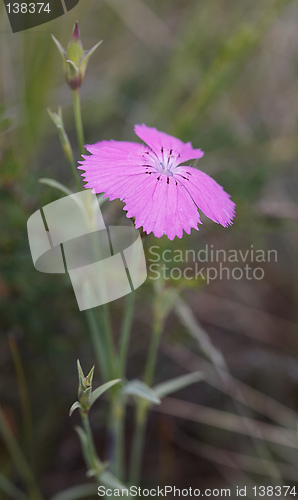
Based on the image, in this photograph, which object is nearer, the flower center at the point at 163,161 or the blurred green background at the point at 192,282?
the flower center at the point at 163,161

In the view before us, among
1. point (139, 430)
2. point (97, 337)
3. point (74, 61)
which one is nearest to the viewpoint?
point (74, 61)

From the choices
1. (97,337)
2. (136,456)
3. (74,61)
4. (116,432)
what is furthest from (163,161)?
(136,456)

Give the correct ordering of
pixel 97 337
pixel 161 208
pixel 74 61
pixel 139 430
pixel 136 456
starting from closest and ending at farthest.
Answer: pixel 161 208 < pixel 74 61 < pixel 97 337 < pixel 139 430 < pixel 136 456

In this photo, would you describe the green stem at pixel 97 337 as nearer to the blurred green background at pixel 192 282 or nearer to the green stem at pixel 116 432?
the green stem at pixel 116 432

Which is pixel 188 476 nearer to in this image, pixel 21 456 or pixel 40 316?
pixel 21 456

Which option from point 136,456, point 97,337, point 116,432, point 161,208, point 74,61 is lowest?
point 136,456

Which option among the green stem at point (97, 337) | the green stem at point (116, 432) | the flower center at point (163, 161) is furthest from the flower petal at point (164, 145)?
the green stem at point (116, 432)

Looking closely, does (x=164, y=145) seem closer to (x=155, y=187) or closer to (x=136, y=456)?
(x=155, y=187)

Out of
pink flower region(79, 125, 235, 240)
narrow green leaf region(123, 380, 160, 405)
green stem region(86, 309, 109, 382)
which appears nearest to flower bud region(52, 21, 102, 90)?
pink flower region(79, 125, 235, 240)
